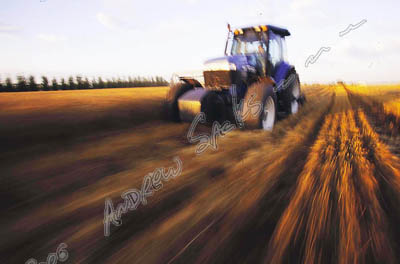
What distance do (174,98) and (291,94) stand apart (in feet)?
10.4

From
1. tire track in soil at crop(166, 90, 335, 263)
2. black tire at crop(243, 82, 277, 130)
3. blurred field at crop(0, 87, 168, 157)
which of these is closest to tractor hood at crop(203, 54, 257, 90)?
black tire at crop(243, 82, 277, 130)

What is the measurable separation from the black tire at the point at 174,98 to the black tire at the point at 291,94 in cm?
253

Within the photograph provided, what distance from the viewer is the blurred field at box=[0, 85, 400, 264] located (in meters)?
1.58

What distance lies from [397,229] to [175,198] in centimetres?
173

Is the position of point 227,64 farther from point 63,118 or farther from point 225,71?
point 63,118

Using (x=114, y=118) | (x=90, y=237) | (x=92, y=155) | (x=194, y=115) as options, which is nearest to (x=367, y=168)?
(x=90, y=237)

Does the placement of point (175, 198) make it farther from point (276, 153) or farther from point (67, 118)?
point (67, 118)

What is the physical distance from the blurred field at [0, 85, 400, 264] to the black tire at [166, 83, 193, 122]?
132cm

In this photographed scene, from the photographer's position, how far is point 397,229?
5.56 feet

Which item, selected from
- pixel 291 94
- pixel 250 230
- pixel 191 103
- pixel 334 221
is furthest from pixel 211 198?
pixel 291 94

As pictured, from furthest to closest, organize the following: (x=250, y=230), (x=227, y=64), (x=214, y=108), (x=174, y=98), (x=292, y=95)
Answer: (x=292, y=95), (x=174, y=98), (x=214, y=108), (x=227, y=64), (x=250, y=230)

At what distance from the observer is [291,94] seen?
21.3ft

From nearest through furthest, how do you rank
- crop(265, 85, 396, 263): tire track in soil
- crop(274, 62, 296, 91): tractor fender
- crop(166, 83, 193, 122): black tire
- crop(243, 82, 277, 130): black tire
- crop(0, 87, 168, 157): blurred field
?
crop(265, 85, 396, 263): tire track in soil < crop(0, 87, 168, 157): blurred field < crop(243, 82, 277, 130): black tire < crop(166, 83, 193, 122): black tire < crop(274, 62, 296, 91): tractor fender

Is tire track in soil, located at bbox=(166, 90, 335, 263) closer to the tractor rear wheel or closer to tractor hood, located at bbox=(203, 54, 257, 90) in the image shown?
tractor hood, located at bbox=(203, 54, 257, 90)
